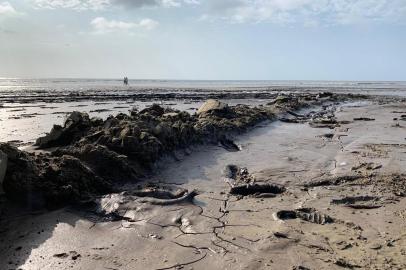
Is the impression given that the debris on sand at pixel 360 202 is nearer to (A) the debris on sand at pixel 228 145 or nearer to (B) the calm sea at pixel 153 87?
(A) the debris on sand at pixel 228 145

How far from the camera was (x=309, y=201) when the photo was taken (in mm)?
6504

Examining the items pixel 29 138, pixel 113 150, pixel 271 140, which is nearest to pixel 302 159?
pixel 271 140

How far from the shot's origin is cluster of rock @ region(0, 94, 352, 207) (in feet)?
20.0

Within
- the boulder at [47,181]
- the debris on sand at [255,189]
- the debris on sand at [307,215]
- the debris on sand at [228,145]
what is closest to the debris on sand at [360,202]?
the debris on sand at [307,215]

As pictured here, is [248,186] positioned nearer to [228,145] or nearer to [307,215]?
[307,215]

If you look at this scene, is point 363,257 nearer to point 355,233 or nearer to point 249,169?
point 355,233

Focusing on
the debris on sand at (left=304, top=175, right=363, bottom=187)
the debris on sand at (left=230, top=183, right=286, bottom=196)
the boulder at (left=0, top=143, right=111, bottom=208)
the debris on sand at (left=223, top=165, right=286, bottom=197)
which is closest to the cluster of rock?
the boulder at (left=0, top=143, right=111, bottom=208)

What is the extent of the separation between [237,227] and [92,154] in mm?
3490

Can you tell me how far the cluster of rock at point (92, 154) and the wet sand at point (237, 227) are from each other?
0.35m

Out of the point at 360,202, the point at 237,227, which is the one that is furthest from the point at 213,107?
the point at 237,227

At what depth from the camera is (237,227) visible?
5391mm

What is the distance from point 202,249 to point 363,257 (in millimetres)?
1743

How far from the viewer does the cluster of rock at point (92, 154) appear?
6098 mm

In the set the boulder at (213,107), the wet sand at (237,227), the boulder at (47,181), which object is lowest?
the wet sand at (237,227)
